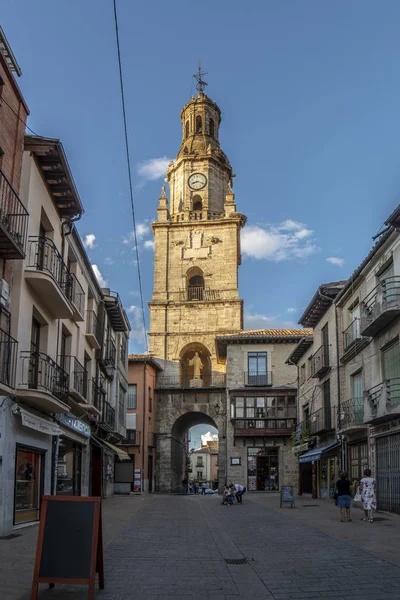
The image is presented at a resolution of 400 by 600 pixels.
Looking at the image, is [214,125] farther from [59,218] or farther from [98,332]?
[59,218]

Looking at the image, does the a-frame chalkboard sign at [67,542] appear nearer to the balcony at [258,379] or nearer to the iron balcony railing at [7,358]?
the iron balcony railing at [7,358]

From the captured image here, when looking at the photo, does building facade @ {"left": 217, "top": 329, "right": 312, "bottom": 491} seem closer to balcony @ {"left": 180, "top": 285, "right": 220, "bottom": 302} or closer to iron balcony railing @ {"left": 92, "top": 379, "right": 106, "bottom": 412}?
balcony @ {"left": 180, "top": 285, "right": 220, "bottom": 302}

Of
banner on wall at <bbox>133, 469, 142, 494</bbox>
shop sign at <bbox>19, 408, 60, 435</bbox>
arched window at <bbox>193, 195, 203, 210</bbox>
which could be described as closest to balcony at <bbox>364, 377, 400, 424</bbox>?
shop sign at <bbox>19, 408, 60, 435</bbox>

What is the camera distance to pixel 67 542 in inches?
275

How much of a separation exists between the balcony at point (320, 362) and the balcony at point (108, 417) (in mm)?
9479

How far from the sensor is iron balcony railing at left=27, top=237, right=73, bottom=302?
15.5 m

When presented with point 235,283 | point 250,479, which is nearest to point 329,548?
point 250,479

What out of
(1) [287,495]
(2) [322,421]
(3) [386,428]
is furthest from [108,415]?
(3) [386,428]

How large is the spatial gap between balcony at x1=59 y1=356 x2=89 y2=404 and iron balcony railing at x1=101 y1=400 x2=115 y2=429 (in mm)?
5387

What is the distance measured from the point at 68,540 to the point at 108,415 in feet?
78.0

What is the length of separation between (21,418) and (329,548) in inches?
275

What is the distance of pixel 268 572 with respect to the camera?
29.1 ft

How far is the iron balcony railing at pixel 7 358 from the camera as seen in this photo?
13406 mm

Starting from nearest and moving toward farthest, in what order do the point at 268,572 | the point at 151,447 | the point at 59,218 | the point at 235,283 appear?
the point at 268,572, the point at 59,218, the point at 151,447, the point at 235,283
